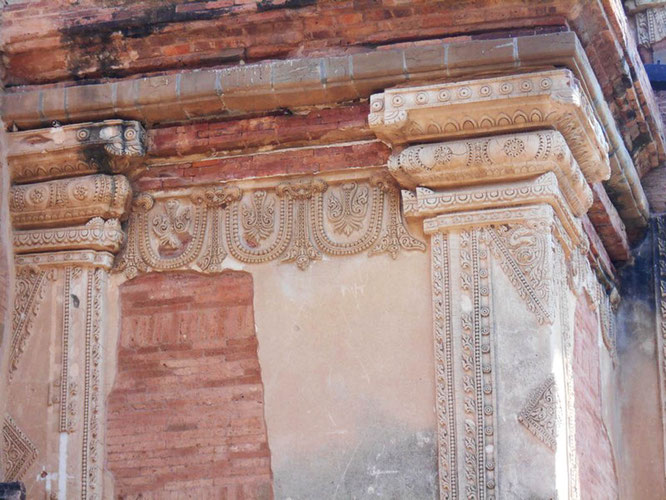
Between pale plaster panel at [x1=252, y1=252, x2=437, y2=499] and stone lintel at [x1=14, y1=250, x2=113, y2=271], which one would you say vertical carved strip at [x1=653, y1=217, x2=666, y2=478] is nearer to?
pale plaster panel at [x1=252, y1=252, x2=437, y2=499]

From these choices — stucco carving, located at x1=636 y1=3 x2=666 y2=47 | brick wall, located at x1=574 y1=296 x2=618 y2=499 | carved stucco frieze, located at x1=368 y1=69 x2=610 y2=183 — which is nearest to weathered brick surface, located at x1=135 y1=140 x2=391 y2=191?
carved stucco frieze, located at x1=368 y1=69 x2=610 y2=183

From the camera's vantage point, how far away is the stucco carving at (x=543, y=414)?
7859 mm

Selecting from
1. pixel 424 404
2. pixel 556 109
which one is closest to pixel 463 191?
pixel 556 109

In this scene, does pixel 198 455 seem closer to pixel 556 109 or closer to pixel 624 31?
pixel 556 109

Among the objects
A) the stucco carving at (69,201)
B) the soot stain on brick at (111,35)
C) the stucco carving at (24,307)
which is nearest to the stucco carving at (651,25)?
the soot stain on brick at (111,35)

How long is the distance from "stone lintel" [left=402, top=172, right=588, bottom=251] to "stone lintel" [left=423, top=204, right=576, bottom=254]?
22 mm

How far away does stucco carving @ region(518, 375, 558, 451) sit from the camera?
7.86m

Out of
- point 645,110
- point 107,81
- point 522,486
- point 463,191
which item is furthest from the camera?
point 645,110

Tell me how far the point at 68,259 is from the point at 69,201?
35 centimetres

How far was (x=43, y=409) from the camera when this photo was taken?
8.65 m

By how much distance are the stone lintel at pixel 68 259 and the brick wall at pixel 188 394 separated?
21cm

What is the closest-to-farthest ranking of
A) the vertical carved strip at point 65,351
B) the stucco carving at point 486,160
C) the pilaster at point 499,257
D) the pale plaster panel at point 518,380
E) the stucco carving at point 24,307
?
the pale plaster panel at point 518,380 < the pilaster at point 499,257 < the stucco carving at point 486,160 < the vertical carved strip at point 65,351 < the stucco carving at point 24,307

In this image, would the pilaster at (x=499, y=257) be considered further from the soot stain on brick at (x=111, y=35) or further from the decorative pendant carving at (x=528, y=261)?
the soot stain on brick at (x=111, y=35)

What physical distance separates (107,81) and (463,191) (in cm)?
232
